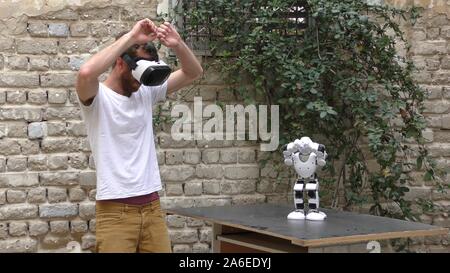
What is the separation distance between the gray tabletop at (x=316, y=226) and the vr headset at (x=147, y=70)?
2.99 feet

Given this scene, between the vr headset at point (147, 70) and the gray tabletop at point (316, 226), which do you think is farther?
the vr headset at point (147, 70)

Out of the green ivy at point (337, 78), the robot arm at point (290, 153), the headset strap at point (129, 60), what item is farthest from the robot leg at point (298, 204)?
the green ivy at point (337, 78)

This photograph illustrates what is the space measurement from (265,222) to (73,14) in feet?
8.13

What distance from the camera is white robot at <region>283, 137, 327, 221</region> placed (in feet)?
13.8

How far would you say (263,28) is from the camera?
595 cm

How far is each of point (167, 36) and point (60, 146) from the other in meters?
2.01

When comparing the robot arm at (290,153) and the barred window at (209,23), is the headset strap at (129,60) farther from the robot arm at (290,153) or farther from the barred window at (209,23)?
the barred window at (209,23)

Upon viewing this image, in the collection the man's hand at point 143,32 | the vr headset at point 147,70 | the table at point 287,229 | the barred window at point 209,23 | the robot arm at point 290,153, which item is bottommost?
the table at point 287,229

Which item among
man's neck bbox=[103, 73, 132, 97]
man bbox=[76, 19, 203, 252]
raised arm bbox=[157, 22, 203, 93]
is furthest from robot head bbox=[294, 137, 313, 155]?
man's neck bbox=[103, 73, 132, 97]

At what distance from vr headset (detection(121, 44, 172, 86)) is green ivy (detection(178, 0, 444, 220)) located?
2.06m

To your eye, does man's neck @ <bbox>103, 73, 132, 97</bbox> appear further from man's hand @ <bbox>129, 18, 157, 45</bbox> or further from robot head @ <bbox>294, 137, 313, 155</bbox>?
robot head @ <bbox>294, 137, 313, 155</bbox>

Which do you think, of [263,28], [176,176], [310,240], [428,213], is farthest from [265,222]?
[428,213]

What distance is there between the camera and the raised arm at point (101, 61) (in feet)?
11.7

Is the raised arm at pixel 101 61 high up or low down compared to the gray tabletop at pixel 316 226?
up
